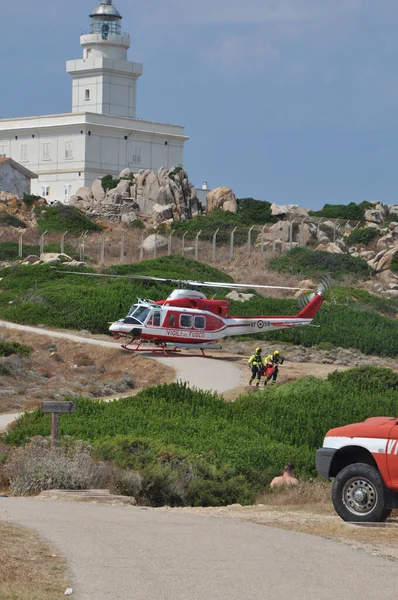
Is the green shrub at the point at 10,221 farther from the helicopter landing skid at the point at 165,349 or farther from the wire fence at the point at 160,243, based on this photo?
the helicopter landing skid at the point at 165,349

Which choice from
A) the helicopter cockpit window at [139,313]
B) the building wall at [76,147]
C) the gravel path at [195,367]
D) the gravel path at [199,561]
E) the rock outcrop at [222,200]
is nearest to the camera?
the gravel path at [199,561]

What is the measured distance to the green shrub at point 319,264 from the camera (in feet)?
202

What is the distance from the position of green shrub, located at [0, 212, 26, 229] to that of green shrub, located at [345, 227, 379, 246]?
20.3 metres

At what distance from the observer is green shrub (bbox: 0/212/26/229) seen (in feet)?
212

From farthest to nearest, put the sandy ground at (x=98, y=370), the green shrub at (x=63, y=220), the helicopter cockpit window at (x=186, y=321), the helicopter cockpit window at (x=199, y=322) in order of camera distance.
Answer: the green shrub at (x=63, y=220) < the helicopter cockpit window at (x=199, y=322) < the helicopter cockpit window at (x=186, y=321) < the sandy ground at (x=98, y=370)

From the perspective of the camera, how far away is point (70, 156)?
272 ft

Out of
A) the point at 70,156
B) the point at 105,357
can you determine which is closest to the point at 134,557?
the point at 105,357

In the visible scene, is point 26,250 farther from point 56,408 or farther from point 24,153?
point 56,408

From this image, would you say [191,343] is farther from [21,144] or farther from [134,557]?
[21,144]

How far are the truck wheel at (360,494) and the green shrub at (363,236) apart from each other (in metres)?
59.2

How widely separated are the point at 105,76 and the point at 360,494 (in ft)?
254

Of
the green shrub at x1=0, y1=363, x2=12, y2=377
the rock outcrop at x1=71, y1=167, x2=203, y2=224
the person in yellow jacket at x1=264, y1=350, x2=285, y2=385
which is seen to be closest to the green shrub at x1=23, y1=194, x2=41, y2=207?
the rock outcrop at x1=71, y1=167, x2=203, y2=224

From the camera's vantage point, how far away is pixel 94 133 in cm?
8275

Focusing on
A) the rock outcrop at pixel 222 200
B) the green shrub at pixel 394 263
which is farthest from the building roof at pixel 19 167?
the green shrub at pixel 394 263
